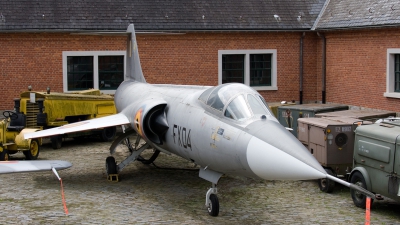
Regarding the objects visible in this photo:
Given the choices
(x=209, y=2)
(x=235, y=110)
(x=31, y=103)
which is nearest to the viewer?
(x=235, y=110)

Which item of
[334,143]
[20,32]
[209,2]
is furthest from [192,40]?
[334,143]

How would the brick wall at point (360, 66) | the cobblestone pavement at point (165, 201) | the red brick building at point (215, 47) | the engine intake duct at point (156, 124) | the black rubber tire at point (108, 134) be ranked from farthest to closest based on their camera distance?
the red brick building at point (215, 47)
the brick wall at point (360, 66)
the black rubber tire at point (108, 134)
the engine intake duct at point (156, 124)
the cobblestone pavement at point (165, 201)

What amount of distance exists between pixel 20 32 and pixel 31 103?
4.69 metres

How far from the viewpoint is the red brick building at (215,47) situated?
2539 cm

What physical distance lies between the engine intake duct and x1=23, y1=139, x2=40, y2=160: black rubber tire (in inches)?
211

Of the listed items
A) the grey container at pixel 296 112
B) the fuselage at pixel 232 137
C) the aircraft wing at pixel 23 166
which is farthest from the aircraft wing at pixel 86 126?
the grey container at pixel 296 112

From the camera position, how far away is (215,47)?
28078mm

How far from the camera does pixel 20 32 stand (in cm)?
2577

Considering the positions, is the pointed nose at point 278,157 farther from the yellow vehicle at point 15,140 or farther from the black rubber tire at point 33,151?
the black rubber tire at point 33,151

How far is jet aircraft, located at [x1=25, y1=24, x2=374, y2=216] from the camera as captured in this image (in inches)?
425

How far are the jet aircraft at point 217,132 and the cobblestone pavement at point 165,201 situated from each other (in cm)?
77

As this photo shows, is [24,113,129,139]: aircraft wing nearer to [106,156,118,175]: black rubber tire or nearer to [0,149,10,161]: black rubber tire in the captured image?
[106,156,118,175]: black rubber tire

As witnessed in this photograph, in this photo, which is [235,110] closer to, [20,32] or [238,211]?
[238,211]

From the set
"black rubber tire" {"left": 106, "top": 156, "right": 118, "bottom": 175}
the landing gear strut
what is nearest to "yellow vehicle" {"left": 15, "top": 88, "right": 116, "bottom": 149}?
"black rubber tire" {"left": 106, "top": 156, "right": 118, "bottom": 175}
